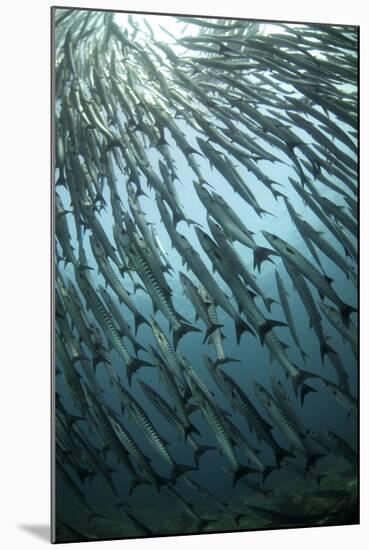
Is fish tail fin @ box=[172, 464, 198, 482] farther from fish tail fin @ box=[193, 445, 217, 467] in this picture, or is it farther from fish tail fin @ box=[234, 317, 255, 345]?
fish tail fin @ box=[234, 317, 255, 345]

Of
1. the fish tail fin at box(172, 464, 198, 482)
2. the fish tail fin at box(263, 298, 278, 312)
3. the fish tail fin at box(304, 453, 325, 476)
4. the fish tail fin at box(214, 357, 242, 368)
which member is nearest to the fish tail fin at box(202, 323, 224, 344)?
the fish tail fin at box(214, 357, 242, 368)

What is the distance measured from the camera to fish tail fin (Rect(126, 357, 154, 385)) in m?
5.56

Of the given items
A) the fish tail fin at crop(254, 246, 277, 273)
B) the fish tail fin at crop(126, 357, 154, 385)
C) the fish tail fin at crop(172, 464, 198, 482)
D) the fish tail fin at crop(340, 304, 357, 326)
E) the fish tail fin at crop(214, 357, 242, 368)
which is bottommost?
the fish tail fin at crop(172, 464, 198, 482)

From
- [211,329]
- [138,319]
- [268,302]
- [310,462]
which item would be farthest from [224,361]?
[310,462]

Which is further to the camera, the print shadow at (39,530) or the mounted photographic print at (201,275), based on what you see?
the print shadow at (39,530)

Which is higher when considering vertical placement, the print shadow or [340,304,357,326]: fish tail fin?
[340,304,357,326]: fish tail fin

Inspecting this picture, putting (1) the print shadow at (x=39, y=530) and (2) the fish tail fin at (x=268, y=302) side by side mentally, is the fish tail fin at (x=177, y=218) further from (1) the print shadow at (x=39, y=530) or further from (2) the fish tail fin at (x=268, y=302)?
(1) the print shadow at (x=39, y=530)

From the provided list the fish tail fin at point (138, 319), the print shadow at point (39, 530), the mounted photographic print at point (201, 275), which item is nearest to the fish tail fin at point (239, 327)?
the mounted photographic print at point (201, 275)

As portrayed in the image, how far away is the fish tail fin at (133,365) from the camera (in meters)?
5.56

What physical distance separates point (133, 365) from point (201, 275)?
0.54 m

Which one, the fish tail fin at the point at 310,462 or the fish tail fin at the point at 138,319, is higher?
the fish tail fin at the point at 138,319

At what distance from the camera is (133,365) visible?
557cm

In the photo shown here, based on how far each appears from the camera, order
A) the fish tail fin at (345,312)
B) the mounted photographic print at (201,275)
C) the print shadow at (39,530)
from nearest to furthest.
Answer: the mounted photographic print at (201,275) → the print shadow at (39,530) → the fish tail fin at (345,312)

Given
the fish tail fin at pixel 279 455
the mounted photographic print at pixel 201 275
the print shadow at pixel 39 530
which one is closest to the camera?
the mounted photographic print at pixel 201 275
